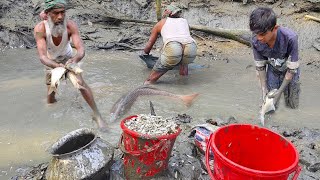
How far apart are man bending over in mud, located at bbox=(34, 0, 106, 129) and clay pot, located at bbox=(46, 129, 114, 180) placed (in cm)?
144

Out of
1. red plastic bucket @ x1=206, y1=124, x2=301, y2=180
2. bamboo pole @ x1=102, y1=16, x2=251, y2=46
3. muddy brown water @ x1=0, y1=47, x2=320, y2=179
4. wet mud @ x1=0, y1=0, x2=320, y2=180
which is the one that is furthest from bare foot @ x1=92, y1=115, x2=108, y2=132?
bamboo pole @ x1=102, y1=16, x2=251, y2=46

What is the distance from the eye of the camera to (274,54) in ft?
14.9

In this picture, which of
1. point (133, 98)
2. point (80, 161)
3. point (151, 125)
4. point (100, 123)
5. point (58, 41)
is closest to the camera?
point (80, 161)

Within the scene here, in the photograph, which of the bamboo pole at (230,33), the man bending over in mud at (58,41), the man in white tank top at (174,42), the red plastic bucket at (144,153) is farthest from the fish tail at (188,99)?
the bamboo pole at (230,33)

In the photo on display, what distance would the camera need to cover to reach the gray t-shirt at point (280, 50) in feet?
14.1

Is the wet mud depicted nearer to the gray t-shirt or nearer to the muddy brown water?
the muddy brown water

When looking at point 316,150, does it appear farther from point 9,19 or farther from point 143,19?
point 9,19

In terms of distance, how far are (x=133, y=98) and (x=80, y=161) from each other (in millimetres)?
2731

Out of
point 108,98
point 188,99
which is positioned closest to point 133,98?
point 108,98

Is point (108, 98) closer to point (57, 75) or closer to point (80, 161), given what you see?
point (57, 75)

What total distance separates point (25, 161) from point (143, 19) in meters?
7.14

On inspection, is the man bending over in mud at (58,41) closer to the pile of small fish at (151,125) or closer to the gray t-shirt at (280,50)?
the pile of small fish at (151,125)

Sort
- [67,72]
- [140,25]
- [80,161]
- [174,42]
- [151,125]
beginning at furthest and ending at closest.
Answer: [140,25]
[174,42]
[67,72]
[151,125]
[80,161]

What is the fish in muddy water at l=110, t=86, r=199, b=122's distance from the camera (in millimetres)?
5512
